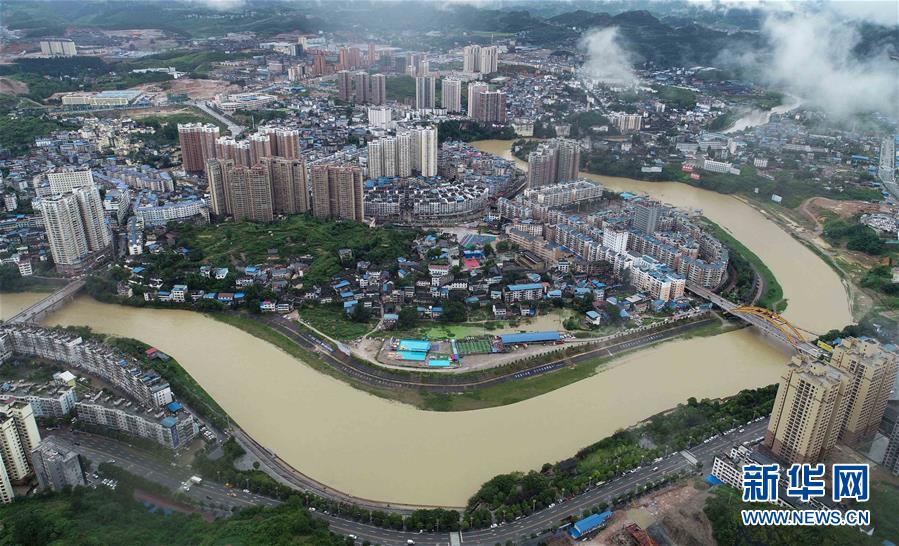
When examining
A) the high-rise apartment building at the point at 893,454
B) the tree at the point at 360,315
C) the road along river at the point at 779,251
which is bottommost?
the road along river at the point at 779,251

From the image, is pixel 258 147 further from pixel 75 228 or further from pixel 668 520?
pixel 668 520

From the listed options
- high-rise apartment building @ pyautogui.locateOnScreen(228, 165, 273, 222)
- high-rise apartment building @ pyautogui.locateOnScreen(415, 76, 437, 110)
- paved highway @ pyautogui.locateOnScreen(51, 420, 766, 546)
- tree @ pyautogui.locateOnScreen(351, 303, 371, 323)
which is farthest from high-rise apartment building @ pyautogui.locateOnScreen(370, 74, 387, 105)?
paved highway @ pyautogui.locateOnScreen(51, 420, 766, 546)

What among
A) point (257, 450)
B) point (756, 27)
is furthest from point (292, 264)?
point (756, 27)

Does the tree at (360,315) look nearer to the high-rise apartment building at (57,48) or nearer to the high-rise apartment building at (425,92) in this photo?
the high-rise apartment building at (425,92)

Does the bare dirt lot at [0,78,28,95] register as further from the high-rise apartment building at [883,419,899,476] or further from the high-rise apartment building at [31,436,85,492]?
the high-rise apartment building at [883,419,899,476]

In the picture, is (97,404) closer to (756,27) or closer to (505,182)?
(505,182)

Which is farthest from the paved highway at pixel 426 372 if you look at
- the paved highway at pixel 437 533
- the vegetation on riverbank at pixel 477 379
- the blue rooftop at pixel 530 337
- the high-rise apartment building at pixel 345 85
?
the high-rise apartment building at pixel 345 85
